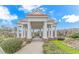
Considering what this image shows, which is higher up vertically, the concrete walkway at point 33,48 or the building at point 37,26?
the building at point 37,26

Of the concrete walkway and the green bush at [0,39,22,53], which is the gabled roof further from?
the green bush at [0,39,22,53]

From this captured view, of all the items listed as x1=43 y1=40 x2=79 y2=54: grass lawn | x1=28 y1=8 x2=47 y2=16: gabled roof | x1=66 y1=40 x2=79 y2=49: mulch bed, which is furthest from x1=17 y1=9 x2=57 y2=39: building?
x1=66 y1=40 x2=79 y2=49: mulch bed

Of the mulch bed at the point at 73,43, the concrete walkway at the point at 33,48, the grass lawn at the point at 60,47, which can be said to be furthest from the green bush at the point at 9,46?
the mulch bed at the point at 73,43

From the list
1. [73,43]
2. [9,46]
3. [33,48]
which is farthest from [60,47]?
[9,46]

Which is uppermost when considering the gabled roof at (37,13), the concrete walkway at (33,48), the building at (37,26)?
the gabled roof at (37,13)

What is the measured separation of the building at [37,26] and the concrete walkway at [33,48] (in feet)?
0.31

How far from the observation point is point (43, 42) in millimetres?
4453

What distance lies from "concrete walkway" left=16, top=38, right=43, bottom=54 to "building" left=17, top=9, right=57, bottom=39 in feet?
0.31

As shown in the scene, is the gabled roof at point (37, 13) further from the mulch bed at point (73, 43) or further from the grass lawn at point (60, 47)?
the mulch bed at point (73, 43)

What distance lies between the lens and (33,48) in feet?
14.4

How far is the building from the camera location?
172 inches

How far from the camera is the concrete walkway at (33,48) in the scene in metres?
4.34

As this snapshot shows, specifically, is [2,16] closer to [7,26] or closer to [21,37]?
[7,26]

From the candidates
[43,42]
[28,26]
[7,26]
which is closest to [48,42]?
[43,42]
